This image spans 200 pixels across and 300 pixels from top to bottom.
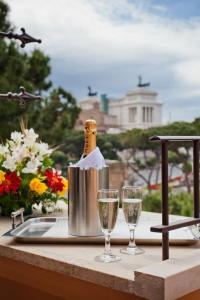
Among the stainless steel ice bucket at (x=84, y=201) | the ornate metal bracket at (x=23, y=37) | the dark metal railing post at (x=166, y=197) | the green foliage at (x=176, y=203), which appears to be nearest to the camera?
the dark metal railing post at (x=166, y=197)

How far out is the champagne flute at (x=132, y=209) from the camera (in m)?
1.16

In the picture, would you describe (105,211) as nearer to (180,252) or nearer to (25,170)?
(180,252)

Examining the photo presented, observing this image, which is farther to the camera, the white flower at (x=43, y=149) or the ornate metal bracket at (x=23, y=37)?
the ornate metal bracket at (x=23, y=37)

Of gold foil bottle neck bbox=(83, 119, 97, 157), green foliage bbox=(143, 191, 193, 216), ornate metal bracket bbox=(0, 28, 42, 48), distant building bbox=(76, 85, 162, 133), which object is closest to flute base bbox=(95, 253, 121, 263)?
gold foil bottle neck bbox=(83, 119, 97, 157)

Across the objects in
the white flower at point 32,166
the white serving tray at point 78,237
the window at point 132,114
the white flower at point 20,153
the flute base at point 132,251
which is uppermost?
the window at point 132,114

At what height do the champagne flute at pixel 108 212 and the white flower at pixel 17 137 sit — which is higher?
the white flower at pixel 17 137

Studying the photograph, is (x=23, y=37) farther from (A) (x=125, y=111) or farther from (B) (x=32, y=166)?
(A) (x=125, y=111)

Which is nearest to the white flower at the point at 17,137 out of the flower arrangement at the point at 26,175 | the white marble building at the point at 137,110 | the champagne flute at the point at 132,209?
the flower arrangement at the point at 26,175

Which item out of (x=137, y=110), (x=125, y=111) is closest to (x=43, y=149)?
(x=137, y=110)

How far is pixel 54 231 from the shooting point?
137 centimetres

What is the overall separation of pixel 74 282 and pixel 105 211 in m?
0.18

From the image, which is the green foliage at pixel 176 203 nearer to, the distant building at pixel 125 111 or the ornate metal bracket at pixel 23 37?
the distant building at pixel 125 111

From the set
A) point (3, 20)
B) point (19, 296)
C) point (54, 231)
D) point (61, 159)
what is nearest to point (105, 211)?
point (54, 231)

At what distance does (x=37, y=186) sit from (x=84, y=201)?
0.37 m
